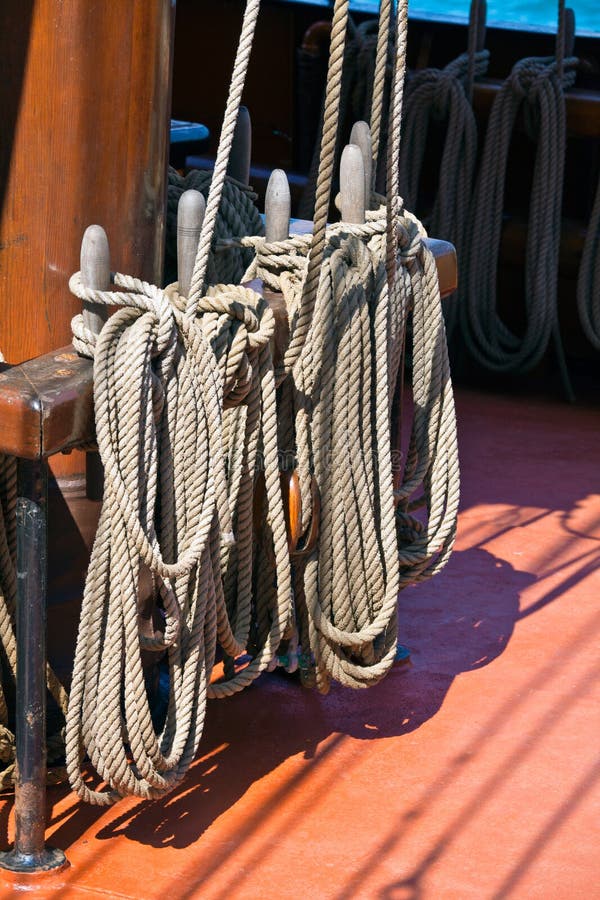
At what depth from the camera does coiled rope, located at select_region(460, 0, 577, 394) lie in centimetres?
529

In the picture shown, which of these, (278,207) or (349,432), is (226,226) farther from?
(349,432)

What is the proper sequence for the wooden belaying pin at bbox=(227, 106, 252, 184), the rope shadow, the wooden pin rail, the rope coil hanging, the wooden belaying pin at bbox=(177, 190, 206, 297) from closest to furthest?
the wooden pin rail
the rope coil hanging
the wooden belaying pin at bbox=(177, 190, 206, 297)
the rope shadow
the wooden belaying pin at bbox=(227, 106, 252, 184)

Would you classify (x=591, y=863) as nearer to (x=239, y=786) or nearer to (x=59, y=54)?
(x=239, y=786)

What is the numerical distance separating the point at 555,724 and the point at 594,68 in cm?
339

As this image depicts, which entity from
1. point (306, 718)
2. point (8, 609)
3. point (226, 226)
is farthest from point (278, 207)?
point (306, 718)

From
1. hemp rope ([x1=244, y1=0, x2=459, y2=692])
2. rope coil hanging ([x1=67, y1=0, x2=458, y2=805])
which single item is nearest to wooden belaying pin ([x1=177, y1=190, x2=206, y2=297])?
rope coil hanging ([x1=67, y1=0, x2=458, y2=805])

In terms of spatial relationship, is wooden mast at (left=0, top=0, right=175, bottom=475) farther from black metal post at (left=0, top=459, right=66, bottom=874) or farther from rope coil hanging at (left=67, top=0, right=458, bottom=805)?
black metal post at (left=0, top=459, right=66, bottom=874)

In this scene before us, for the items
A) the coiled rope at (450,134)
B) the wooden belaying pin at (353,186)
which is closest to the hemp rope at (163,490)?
the wooden belaying pin at (353,186)

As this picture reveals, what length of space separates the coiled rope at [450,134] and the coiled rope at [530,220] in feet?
0.18

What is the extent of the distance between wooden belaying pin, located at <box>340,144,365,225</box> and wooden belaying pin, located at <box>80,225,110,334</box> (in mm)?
661

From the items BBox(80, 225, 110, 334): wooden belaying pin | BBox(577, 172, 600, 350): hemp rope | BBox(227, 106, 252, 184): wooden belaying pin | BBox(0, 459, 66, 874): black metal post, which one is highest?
BBox(227, 106, 252, 184): wooden belaying pin

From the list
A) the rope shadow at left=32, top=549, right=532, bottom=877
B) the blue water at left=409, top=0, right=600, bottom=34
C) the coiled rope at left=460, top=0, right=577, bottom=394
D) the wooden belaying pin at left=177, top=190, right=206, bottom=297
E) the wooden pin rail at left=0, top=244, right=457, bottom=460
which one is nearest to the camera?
the wooden pin rail at left=0, top=244, right=457, bottom=460

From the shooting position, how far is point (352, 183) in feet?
9.19

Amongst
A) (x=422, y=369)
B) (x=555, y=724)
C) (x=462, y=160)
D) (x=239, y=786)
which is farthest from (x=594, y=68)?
(x=239, y=786)
